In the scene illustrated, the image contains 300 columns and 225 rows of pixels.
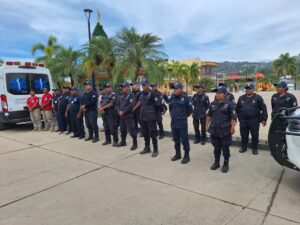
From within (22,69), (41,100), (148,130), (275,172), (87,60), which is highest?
(87,60)

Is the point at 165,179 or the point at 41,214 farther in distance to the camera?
the point at 165,179

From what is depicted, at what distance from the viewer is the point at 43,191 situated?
3.84 metres

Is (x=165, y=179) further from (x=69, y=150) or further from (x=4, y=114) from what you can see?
(x=4, y=114)

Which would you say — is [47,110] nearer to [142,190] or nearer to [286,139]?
[142,190]

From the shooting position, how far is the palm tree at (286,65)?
5284 cm

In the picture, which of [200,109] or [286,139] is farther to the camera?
[200,109]

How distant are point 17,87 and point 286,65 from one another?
56243mm

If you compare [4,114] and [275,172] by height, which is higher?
[4,114]

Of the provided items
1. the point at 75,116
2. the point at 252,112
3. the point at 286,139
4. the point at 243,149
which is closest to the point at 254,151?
the point at 243,149

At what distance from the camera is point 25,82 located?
8938mm

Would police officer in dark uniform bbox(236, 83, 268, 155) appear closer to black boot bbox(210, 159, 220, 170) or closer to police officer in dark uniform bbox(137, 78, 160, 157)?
black boot bbox(210, 159, 220, 170)

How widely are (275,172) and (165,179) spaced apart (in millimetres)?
1885

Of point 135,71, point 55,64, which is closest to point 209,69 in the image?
point 55,64

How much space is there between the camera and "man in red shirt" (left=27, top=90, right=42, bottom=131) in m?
8.59
